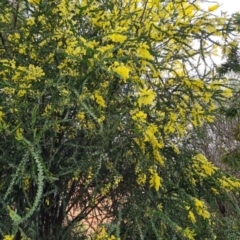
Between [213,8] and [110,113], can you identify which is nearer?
[110,113]

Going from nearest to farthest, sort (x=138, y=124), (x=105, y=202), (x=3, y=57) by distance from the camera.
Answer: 1. (x=138, y=124)
2. (x=3, y=57)
3. (x=105, y=202)

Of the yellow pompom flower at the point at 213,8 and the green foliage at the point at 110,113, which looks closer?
the green foliage at the point at 110,113

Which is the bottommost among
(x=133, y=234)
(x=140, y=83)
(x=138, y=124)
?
(x=133, y=234)

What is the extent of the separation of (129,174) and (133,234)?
347 mm

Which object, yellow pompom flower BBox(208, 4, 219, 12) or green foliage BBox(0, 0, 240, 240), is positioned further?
yellow pompom flower BBox(208, 4, 219, 12)

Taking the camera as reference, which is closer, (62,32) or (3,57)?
(62,32)

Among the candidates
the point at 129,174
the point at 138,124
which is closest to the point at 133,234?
the point at 129,174

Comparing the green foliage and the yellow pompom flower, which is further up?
the yellow pompom flower

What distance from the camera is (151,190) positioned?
273 cm

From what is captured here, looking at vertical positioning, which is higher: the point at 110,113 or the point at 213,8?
the point at 213,8

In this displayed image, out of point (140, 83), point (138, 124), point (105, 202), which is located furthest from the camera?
point (105, 202)

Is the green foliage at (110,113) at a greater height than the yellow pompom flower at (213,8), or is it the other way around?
the yellow pompom flower at (213,8)

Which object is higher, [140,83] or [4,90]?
[140,83]

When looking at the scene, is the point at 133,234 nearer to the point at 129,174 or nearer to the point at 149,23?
the point at 129,174
